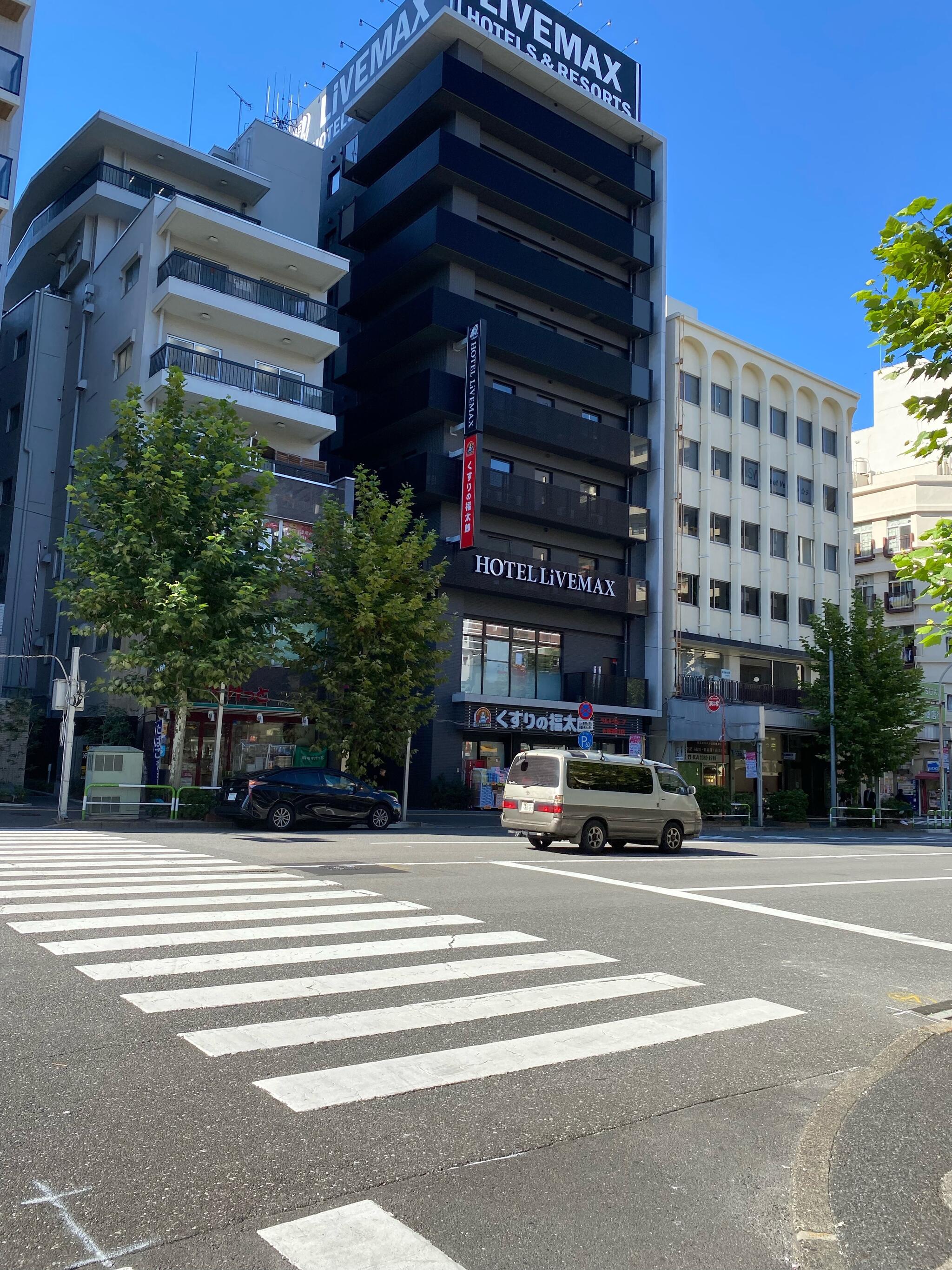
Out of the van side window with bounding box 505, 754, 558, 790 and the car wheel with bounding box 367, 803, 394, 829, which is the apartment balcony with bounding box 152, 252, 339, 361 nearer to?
the car wheel with bounding box 367, 803, 394, 829

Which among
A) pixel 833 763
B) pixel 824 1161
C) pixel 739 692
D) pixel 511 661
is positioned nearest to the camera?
pixel 824 1161

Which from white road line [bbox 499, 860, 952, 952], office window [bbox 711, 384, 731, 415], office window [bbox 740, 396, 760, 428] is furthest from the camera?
office window [bbox 740, 396, 760, 428]

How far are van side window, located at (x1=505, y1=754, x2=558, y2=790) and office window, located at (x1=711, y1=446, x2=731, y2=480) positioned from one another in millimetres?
29138

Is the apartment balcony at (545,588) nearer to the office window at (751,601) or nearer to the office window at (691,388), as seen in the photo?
the office window at (751,601)

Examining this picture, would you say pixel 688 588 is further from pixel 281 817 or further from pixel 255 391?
pixel 281 817

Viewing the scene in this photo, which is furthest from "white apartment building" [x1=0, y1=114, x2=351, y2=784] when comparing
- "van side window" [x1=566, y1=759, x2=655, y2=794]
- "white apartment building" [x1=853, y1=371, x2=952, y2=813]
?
"white apartment building" [x1=853, y1=371, x2=952, y2=813]

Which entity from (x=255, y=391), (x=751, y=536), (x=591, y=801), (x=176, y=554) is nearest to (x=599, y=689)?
(x=751, y=536)

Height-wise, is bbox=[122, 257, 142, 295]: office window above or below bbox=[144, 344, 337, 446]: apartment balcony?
above

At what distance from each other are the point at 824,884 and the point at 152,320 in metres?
27.6

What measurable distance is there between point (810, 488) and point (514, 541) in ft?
64.2

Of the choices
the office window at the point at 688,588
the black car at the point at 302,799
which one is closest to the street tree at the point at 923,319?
the black car at the point at 302,799

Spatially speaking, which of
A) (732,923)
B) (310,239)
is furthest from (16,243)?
(732,923)

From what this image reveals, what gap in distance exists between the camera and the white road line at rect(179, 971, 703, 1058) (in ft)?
18.6

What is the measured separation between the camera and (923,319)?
626 cm
